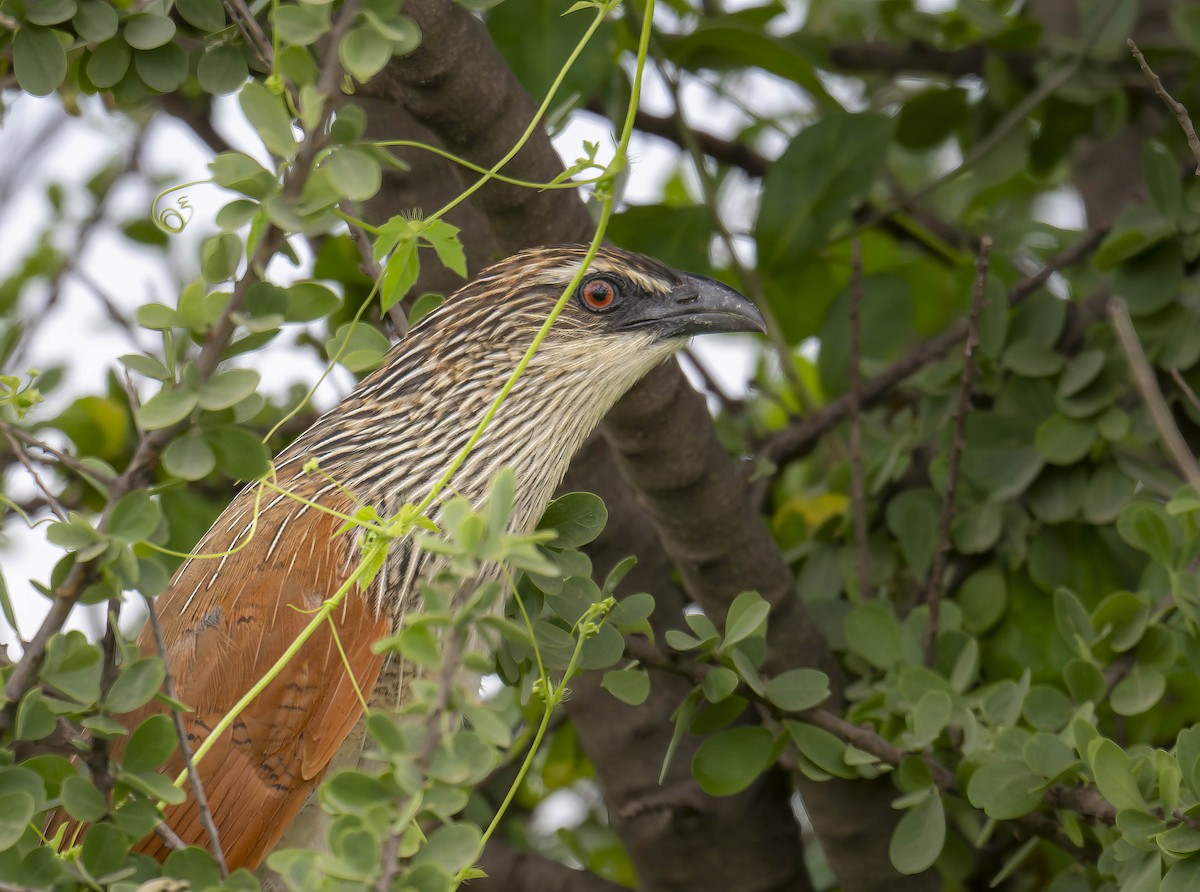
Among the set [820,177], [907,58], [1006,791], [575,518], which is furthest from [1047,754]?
[907,58]

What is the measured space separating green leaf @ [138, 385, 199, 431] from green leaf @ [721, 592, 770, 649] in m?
1.10

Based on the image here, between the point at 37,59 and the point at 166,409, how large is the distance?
86cm

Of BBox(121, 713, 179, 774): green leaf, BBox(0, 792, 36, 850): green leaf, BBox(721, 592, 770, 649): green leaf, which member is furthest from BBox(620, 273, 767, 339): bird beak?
BBox(0, 792, 36, 850): green leaf

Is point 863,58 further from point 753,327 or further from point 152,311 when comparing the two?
point 152,311

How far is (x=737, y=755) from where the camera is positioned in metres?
2.48

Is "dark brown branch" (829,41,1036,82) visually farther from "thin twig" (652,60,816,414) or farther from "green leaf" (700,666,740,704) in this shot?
"green leaf" (700,666,740,704)

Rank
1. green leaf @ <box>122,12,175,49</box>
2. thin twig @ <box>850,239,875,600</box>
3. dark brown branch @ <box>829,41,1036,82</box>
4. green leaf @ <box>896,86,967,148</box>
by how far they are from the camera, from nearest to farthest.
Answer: green leaf @ <box>122,12,175,49</box> < thin twig @ <box>850,239,875,600</box> < green leaf @ <box>896,86,967,148</box> < dark brown branch @ <box>829,41,1036,82</box>

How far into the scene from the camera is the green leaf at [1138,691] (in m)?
2.36

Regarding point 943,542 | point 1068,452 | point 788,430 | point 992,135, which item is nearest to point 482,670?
point 943,542

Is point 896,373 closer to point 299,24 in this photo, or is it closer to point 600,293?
point 600,293

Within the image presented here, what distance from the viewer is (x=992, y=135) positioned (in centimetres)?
370

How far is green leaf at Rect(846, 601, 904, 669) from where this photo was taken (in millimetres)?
2680

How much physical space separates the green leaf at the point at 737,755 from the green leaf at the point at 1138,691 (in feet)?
2.05

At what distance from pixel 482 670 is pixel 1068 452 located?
197 centimetres
